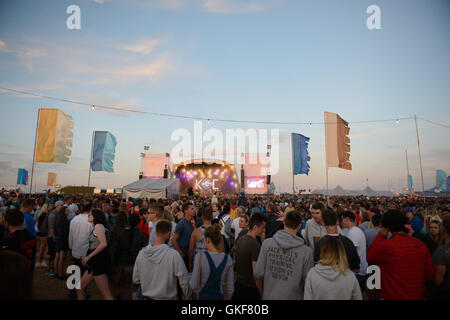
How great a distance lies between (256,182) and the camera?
39531mm

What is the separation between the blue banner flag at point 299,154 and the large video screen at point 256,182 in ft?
81.5

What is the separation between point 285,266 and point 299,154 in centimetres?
1255

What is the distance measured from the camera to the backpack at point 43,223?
662 centimetres

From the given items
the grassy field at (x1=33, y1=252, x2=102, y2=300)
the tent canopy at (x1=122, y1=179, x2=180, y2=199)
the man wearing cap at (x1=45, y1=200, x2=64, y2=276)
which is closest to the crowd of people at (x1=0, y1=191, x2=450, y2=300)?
the grassy field at (x1=33, y1=252, x2=102, y2=300)

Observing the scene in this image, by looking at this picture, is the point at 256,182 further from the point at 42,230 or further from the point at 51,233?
the point at 51,233

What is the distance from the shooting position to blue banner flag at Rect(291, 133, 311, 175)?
14205 mm

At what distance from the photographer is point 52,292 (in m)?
5.17

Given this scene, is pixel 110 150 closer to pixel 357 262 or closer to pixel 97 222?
pixel 97 222

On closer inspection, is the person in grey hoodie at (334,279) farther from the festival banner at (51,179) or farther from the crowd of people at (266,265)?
the festival banner at (51,179)

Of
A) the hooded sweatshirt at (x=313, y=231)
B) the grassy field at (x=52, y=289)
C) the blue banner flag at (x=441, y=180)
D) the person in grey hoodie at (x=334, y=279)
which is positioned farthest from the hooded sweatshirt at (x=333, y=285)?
the blue banner flag at (x=441, y=180)

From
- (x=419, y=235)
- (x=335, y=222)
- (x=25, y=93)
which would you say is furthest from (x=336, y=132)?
(x=25, y=93)

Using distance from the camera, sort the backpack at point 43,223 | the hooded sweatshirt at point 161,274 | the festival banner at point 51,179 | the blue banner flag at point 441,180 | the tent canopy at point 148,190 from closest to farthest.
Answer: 1. the hooded sweatshirt at point 161,274
2. the backpack at point 43,223
3. the tent canopy at point 148,190
4. the blue banner flag at point 441,180
5. the festival banner at point 51,179

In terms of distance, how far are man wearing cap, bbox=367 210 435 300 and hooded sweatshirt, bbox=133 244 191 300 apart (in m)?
2.30
